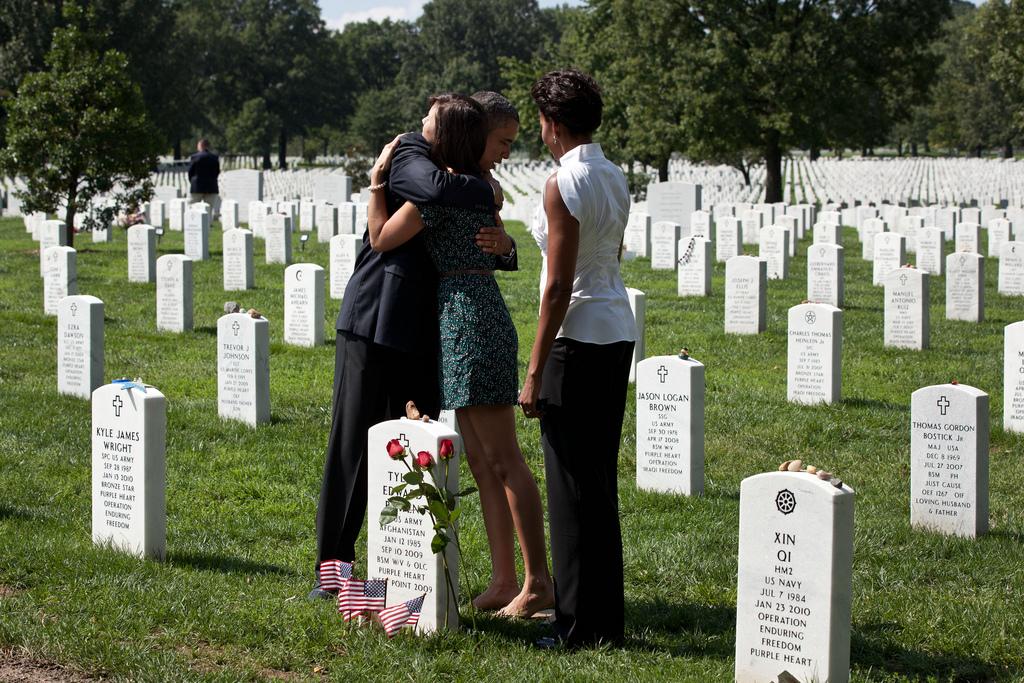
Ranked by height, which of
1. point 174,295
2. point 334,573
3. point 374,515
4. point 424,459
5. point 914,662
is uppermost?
point 174,295

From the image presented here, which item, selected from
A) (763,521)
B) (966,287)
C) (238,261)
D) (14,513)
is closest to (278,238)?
(238,261)

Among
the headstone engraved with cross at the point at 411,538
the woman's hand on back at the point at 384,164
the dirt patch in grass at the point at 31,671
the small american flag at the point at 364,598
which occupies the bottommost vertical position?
the dirt patch in grass at the point at 31,671

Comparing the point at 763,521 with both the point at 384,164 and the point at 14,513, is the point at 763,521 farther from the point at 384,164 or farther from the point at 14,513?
the point at 14,513

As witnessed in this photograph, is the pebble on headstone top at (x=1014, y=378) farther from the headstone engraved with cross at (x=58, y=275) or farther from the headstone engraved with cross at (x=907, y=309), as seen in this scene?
the headstone engraved with cross at (x=58, y=275)

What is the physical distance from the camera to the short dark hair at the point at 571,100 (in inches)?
190

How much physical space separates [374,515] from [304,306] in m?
7.99

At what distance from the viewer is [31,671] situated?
15.4ft

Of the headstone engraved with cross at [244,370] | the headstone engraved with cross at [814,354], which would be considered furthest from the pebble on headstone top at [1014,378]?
the headstone engraved with cross at [244,370]

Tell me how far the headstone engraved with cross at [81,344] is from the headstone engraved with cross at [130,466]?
3.93 metres

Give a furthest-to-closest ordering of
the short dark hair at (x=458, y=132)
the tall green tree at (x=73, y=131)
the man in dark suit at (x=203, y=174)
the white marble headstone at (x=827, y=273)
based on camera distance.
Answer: the man in dark suit at (x=203, y=174) → the tall green tree at (x=73, y=131) → the white marble headstone at (x=827, y=273) → the short dark hair at (x=458, y=132)

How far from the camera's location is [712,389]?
433 inches

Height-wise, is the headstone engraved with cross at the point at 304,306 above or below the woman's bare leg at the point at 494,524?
above

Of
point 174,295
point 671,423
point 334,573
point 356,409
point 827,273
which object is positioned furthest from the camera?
point 827,273

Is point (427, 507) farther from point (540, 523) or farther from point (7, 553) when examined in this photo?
point (7, 553)
